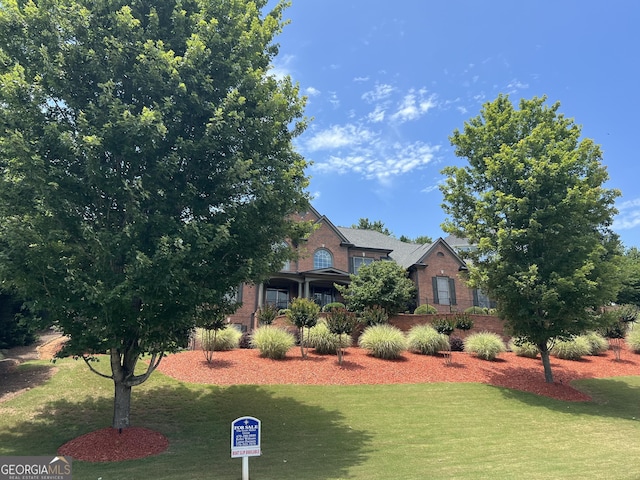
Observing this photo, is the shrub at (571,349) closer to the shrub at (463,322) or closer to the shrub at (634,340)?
the shrub at (634,340)

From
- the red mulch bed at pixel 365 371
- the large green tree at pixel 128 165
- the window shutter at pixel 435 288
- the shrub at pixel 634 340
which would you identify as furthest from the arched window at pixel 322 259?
the large green tree at pixel 128 165

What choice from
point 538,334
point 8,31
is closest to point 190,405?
point 8,31

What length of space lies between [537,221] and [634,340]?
1414cm

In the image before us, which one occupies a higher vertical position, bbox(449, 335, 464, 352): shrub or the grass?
bbox(449, 335, 464, 352): shrub

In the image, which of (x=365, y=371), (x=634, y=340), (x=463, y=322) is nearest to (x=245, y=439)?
(x=365, y=371)

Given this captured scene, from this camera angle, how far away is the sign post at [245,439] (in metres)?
6.99

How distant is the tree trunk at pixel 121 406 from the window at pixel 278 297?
21.8 metres

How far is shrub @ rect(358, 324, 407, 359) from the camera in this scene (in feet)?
60.9

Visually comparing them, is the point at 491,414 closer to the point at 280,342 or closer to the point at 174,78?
the point at 280,342

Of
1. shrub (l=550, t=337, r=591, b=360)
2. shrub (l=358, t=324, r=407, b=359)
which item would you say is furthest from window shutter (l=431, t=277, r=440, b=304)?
shrub (l=358, t=324, r=407, b=359)

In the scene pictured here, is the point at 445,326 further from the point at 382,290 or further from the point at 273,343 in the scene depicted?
the point at 273,343

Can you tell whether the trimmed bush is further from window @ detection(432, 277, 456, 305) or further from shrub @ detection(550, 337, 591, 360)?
window @ detection(432, 277, 456, 305)

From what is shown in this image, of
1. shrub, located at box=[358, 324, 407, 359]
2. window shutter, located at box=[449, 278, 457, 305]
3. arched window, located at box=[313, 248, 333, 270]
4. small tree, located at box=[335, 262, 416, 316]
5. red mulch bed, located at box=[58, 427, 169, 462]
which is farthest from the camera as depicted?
Result: window shutter, located at box=[449, 278, 457, 305]

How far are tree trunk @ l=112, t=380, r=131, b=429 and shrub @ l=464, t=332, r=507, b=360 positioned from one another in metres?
16.1
